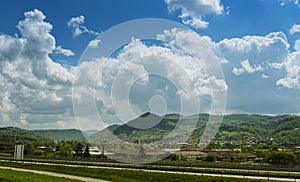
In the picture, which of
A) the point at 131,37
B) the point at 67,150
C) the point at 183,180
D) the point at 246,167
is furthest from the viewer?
the point at 67,150

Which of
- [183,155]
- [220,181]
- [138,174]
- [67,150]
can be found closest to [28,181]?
[138,174]

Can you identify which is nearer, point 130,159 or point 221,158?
point 130,159

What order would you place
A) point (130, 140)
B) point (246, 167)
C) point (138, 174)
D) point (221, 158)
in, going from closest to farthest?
point (138, 174) → point (246, 167) → point (130, 140) → point (221, 158)

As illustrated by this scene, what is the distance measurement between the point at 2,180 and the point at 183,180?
1952 cm

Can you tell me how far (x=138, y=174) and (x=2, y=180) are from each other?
18.1 metres

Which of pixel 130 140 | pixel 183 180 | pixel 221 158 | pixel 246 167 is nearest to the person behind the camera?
pixel 183 180

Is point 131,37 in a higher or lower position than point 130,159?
higher

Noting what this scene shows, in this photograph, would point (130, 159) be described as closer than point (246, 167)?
No

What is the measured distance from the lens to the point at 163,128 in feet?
241

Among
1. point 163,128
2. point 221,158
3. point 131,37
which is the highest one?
point 131,37

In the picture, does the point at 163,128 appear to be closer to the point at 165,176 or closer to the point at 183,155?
the point at 183,155

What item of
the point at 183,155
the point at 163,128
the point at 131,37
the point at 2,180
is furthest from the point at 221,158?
the point at 2,180

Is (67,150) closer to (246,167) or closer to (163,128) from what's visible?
(163,128)

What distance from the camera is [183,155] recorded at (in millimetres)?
94750
